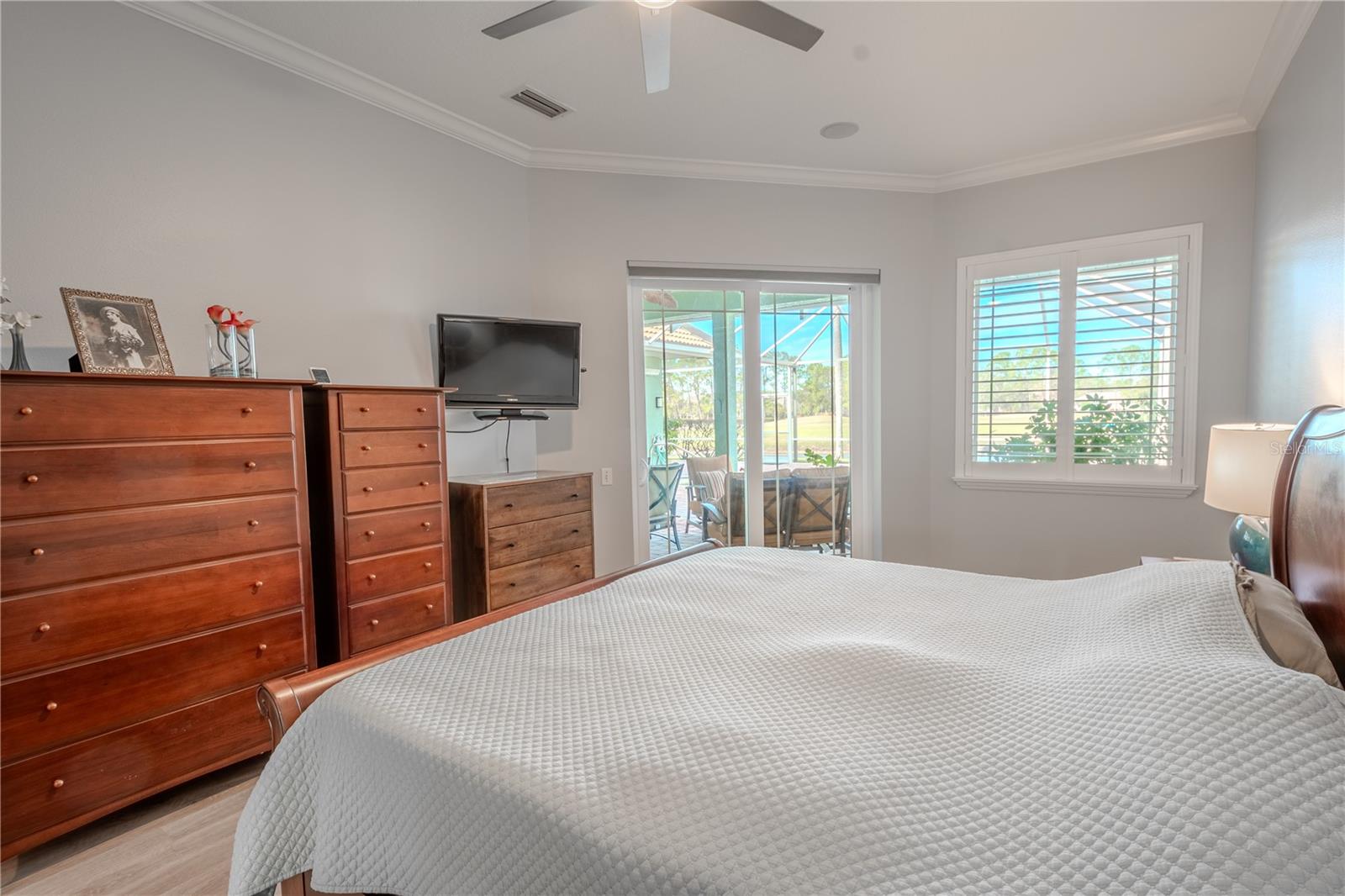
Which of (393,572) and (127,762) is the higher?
(393,572)

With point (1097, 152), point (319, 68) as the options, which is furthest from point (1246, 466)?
point (319, 68)

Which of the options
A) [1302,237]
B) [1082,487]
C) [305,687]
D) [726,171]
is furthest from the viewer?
[726,171]

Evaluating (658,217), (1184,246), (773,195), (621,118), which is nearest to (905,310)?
(773,195)

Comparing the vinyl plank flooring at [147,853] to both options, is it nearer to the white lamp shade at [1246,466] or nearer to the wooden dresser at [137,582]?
the wooden dresser at [137,582]

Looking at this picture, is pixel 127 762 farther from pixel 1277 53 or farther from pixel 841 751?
pixel 1277 53

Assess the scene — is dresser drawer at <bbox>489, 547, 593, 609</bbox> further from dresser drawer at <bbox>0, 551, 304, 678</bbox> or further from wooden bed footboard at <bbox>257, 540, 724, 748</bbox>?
wooden bed footboard at <bbox>257, 540, 724, 748</bbox>

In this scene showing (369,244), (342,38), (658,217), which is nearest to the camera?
(342,38)

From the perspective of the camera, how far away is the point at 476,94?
300 centimetres

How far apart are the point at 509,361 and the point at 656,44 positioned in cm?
173

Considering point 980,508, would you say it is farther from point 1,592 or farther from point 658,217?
point 1,592

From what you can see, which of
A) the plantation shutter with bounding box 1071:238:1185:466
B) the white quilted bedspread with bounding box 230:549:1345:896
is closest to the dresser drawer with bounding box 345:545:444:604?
the white quilted bedspread with bounding box 230:549:1345:896

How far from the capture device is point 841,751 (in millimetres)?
944

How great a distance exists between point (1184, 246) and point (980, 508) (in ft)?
5.85

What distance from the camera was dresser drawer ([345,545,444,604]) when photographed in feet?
8.07
